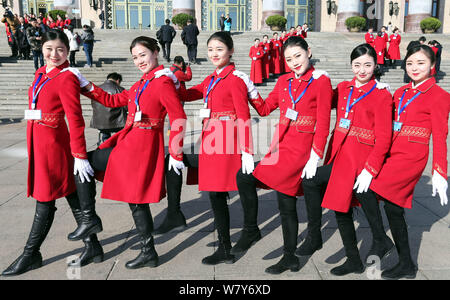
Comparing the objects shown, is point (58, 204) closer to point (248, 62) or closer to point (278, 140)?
point (278, 140)

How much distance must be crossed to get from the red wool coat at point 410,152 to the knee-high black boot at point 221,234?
119cm

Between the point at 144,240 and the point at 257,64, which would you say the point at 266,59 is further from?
the point at 144,240

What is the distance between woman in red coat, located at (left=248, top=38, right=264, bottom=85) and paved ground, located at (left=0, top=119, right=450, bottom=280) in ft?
30.7

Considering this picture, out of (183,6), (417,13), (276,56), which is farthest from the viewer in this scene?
(417,13)

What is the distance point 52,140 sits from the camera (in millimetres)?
3094

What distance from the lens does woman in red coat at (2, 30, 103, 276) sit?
304 centimetres

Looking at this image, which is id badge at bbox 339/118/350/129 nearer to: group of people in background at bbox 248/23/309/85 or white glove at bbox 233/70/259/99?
white glove at bbox 233/70/259/99

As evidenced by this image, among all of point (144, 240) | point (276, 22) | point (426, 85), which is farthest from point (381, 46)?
point (144, 240)

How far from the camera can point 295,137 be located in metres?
3.06

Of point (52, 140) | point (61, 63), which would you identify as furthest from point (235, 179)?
point (61, 63)

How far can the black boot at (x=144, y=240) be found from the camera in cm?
316

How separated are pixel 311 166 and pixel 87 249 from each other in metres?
1.95

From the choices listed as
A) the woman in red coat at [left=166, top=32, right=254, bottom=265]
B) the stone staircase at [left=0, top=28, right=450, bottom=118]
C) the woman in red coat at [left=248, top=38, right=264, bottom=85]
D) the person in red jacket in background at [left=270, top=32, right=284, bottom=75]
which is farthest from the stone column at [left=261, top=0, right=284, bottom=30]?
the woman in red coat at [left=166, top=32, right=254, bottom=265]
